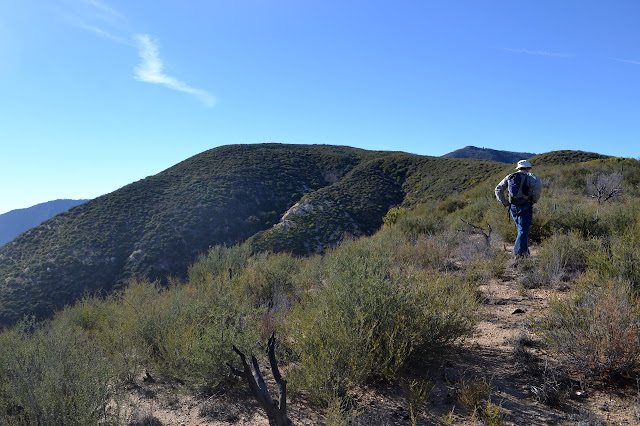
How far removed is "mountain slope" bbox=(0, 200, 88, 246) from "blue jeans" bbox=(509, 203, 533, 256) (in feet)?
489

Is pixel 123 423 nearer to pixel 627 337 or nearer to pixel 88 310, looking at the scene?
pixel 627 337

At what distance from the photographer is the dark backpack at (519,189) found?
5812 mm

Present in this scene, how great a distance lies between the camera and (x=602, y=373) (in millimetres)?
2539

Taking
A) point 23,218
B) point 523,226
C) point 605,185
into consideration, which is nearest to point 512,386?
point 523,226

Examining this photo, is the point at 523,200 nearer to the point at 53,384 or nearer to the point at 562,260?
the point at 562,260

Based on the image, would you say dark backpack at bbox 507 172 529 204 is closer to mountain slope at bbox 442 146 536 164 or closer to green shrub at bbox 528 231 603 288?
green shrub at bbox 528 231 603 288

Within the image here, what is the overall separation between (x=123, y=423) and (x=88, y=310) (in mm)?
5128

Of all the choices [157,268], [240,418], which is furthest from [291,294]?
[157,268]

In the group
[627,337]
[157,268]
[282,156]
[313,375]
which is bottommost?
[157,268]

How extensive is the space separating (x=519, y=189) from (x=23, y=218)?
172707mm

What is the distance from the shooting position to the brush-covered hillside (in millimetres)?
24844

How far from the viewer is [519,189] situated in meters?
5.82

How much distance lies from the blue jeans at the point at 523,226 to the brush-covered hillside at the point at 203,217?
17038 mm

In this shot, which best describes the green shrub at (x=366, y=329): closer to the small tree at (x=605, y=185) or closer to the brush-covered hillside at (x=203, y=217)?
the small tree at (x=605, y=185)
